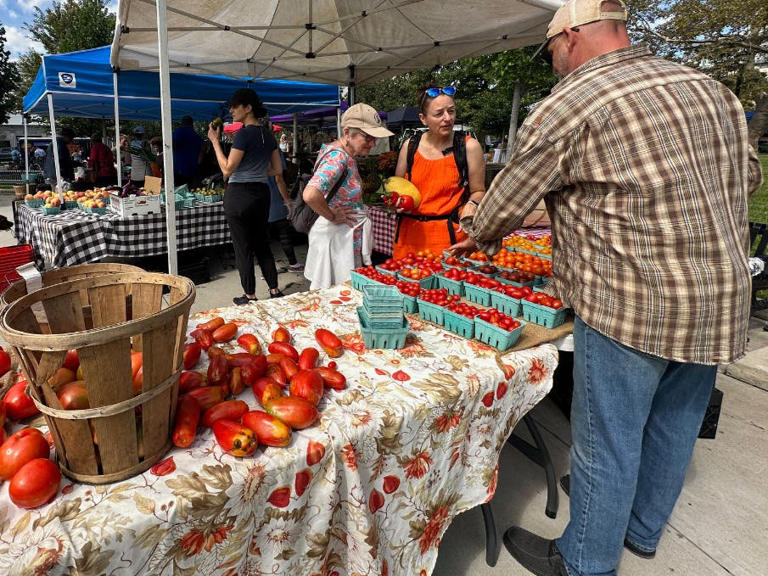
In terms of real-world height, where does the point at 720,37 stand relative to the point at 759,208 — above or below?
above

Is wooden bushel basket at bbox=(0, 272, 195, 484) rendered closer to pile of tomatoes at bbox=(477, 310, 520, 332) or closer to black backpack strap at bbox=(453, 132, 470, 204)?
pile of tomatoes at bbox=(477, 310, 520, 332)

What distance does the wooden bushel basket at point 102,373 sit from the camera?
871 millimetres

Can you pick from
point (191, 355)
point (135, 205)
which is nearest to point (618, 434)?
point (191, 355)

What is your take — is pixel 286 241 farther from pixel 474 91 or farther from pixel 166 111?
pixel 474 91

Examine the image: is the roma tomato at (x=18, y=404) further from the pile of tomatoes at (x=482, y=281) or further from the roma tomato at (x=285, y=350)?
the pile of tomatoes at (x=482, y=281)

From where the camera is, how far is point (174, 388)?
1129mm

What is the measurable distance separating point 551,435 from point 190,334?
7.61ft

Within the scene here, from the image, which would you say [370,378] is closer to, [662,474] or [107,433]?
[107,433]

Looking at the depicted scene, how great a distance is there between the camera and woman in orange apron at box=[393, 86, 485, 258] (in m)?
3.01

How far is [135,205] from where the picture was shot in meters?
5.12

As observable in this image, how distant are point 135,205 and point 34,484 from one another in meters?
4.86

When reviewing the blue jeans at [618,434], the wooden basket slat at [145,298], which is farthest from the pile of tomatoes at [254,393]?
the blue jeans at [618,434]

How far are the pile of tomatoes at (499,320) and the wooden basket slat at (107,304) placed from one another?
4.27ft

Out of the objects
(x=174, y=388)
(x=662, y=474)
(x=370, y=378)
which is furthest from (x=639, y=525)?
(x=174, y=388)
